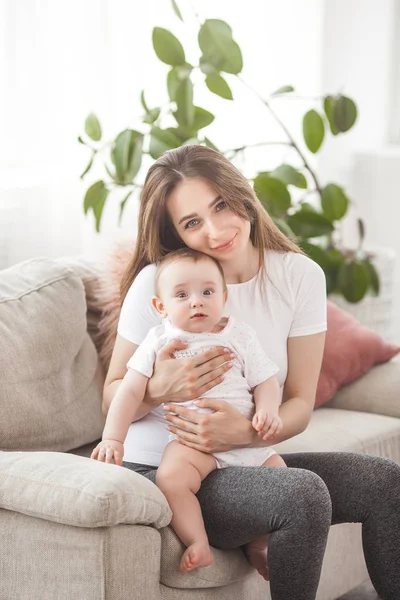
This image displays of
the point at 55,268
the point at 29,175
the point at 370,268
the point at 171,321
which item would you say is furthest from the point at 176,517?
the point at 370,268

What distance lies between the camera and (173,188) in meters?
1.90

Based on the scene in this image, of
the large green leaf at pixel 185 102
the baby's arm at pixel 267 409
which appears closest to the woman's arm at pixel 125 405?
the baby's arm at pixel 267 409

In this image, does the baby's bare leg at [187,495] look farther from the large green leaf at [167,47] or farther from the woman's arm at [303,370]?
the large green leaf at [167,47]

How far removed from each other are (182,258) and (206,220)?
10 cm

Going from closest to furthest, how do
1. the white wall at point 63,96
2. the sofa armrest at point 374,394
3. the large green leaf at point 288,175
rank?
1. the sofa armrest at point 374,394
2. the white wall at point 63,96
3. the large green leaf at point 288,175

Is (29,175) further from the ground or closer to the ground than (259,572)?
further from the ground

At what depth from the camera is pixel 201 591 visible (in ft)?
5.89

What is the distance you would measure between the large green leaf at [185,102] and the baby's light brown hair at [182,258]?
1.11 m

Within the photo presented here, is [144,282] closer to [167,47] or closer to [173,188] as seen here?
[173,188]

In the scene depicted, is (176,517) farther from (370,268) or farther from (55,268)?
(370,268)

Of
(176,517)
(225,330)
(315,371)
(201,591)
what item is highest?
(225,330)

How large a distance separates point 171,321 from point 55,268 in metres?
0.63

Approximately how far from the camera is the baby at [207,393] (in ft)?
5.71

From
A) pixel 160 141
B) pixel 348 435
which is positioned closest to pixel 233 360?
pixel 348 435
